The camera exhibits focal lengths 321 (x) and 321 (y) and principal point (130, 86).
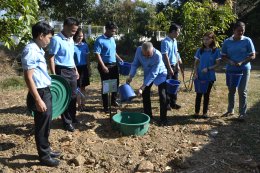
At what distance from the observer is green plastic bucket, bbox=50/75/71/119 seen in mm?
4828

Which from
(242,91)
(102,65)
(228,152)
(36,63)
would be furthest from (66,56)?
(242,91)

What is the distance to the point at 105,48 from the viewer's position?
6113 mm

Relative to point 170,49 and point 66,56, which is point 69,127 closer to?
point 66,56

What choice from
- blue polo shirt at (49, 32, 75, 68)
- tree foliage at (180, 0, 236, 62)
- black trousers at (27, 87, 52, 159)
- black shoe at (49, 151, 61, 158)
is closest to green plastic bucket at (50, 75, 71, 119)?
blue polo shirt at (49, 32, 75, 68)

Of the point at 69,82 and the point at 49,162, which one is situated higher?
the point at 69,82

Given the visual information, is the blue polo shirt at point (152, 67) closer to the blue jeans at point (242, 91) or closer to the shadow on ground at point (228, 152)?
the shadow on ground at point (228, 152)

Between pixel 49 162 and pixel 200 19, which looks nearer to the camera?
pixel 49 162

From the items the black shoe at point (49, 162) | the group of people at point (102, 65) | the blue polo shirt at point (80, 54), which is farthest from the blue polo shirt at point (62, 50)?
the black shoe at point (49, 162)

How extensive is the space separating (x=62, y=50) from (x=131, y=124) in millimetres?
1573

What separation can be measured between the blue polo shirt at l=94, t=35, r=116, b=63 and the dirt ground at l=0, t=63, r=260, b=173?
3.65 ft

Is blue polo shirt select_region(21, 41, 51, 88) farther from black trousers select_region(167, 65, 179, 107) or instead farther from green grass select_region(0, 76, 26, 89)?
green grass select_region(0, 76, 26, 89)

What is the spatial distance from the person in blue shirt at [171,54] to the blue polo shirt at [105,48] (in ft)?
3.37

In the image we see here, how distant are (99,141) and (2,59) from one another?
31.5 ft

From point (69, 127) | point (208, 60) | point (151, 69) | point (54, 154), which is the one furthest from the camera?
point (208, 60)
